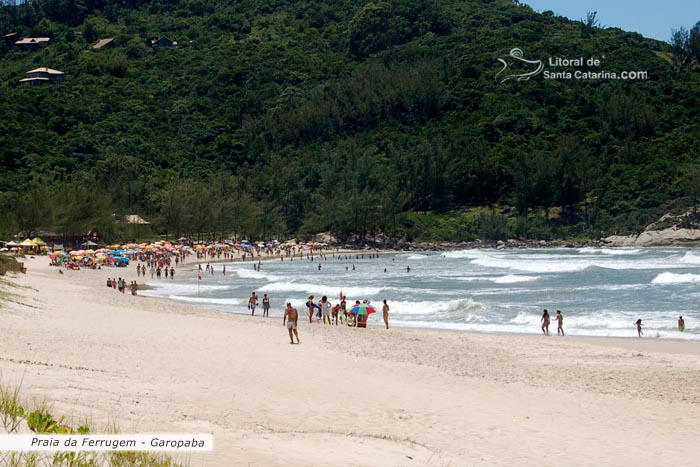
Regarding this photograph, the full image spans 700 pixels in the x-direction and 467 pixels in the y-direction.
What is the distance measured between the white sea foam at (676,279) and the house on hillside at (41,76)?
11245 cm

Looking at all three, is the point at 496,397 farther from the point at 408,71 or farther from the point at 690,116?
the point at 408,71

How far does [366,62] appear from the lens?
474 feet

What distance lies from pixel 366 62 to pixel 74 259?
330ft

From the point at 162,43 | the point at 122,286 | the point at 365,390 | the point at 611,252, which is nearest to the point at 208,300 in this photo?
the point at 122,286

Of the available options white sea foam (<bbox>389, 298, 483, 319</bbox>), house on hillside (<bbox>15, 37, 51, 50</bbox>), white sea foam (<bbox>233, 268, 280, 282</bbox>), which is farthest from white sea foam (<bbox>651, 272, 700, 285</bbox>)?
house on hillside (<bbox>15, 37, 51, 50</bbox>)

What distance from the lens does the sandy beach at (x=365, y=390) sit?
8586 mm

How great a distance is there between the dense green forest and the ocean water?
83.9 feet

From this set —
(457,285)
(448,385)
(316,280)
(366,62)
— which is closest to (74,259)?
(316,280)

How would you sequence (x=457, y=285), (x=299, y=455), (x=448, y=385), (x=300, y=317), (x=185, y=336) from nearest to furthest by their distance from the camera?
(x=299, y=455) → (x=448, y=385) → (x=185, y=336) → (x=300, y=317) → (x=457, y=285)

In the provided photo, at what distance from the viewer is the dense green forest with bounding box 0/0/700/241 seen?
294 ft

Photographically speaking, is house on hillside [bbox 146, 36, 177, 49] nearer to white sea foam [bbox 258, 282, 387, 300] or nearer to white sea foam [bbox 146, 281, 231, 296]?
white sea foam [bbox 146, 281, 231, 296]

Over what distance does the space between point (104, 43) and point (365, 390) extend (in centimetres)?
15625

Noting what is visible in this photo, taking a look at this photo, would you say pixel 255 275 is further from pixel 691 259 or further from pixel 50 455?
pixel 50 455

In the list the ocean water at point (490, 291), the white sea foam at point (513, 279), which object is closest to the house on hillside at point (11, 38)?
the ocean water at point (490, 291)
